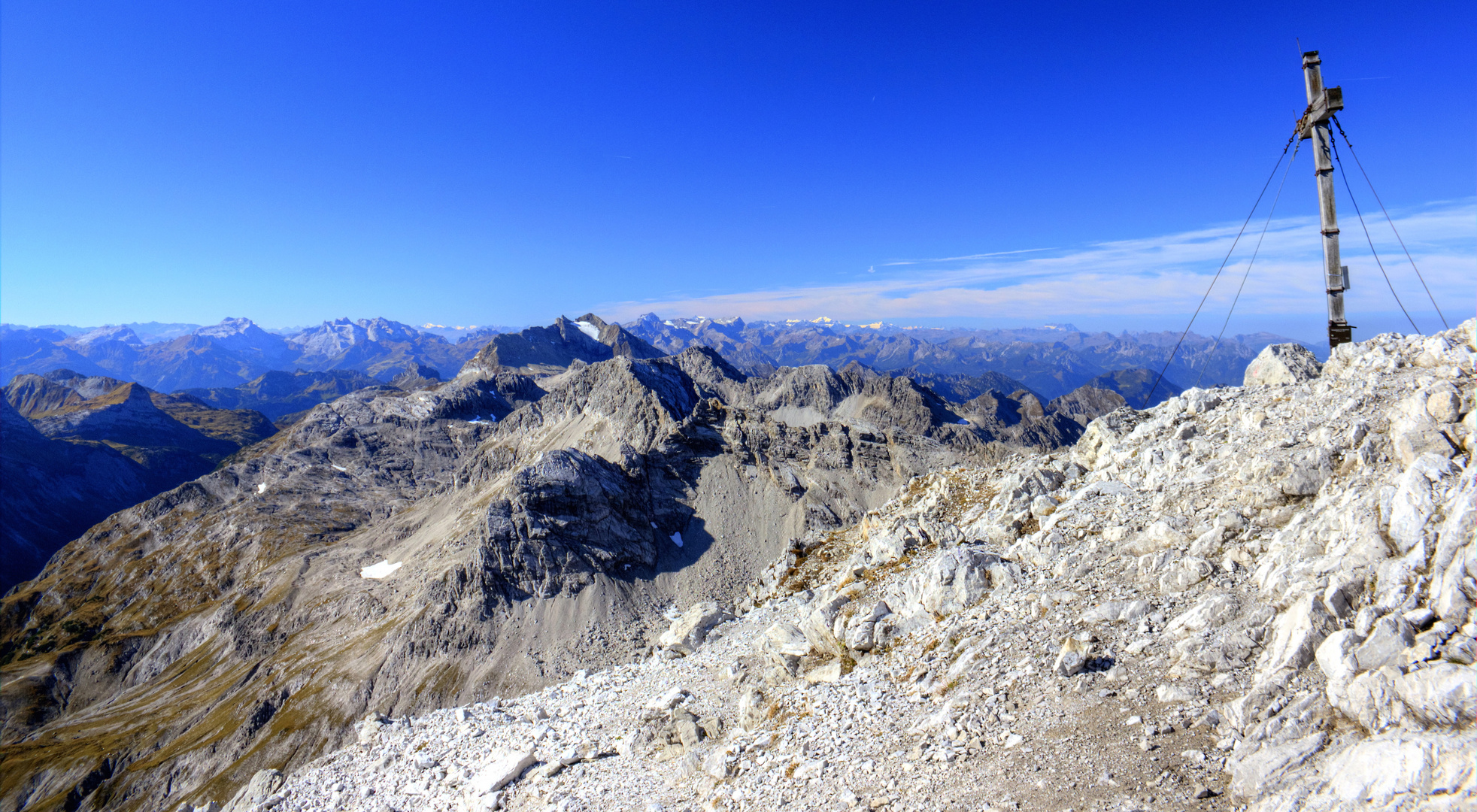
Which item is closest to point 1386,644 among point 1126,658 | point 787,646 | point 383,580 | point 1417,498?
point 1417,498

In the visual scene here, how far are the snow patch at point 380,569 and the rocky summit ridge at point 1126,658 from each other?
241ft

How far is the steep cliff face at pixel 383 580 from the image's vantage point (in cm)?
6338

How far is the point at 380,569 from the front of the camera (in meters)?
93.1

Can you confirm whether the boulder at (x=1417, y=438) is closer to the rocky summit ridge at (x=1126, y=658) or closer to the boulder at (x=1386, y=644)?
the rocky summit ridge at (x=1126, y=658)

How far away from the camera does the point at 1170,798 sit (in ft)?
31.0

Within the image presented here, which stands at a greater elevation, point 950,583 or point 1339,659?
point 1339,659

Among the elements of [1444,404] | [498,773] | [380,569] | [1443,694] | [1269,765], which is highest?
[1444,404]

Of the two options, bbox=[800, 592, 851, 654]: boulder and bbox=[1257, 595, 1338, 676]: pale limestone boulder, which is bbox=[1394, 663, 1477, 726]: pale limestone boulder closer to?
bbox=[1257, 595, 1338, 676]: pale limestone boulder

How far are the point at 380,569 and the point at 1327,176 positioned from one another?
11170 centimetres

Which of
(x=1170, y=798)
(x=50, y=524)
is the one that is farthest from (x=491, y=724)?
(x=50, y=524)

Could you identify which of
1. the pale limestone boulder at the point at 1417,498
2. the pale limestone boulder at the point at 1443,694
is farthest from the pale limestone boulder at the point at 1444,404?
the pale limestone boulder at the point at 1443,694

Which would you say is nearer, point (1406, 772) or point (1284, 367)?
point (1406, 772)

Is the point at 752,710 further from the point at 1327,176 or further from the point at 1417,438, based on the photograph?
the point at 1327,176

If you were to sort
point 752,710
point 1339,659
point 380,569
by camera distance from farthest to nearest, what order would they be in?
point 380,569 < point 752,710 < point 1339,659
